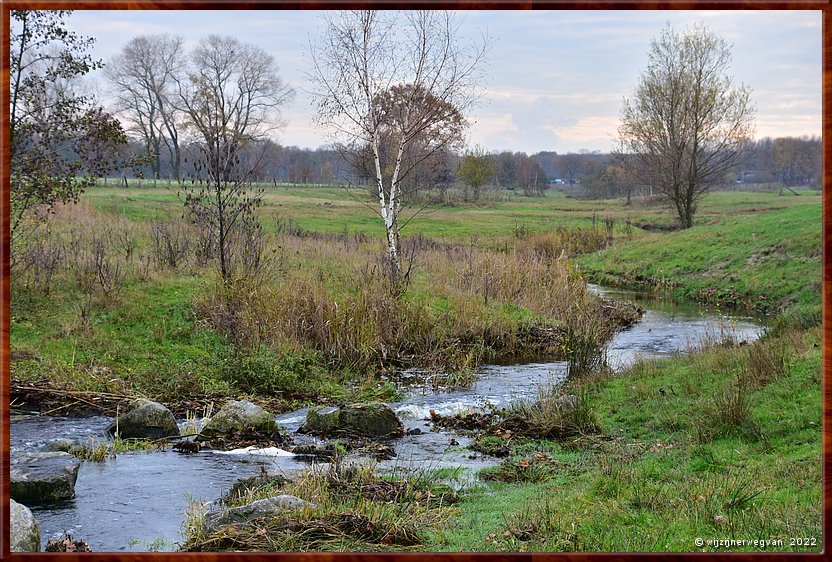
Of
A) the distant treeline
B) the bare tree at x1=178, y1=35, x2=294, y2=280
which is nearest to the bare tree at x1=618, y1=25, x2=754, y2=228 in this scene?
the distant treeline

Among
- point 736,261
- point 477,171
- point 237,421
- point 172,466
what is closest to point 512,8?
point 172,466

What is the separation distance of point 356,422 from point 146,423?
299cm

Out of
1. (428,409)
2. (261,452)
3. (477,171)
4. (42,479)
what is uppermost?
(477,171)

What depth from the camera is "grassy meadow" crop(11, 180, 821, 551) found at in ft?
19.6

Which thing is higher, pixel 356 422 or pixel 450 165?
pixel 450 165

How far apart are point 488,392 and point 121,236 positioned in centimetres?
1323

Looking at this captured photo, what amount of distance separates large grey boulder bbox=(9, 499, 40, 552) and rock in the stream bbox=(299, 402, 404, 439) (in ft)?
16.2

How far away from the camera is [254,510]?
6234 millimetres

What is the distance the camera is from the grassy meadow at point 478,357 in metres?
5.99

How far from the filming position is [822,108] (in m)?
4.51

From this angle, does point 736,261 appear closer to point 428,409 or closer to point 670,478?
point 428,409

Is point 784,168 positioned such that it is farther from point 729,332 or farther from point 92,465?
point 92,465

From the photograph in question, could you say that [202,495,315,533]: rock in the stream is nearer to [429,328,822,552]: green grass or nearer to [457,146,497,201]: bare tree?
[429,328,822,552]: green grass

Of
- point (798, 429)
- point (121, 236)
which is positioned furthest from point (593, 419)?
point (121, 236)
